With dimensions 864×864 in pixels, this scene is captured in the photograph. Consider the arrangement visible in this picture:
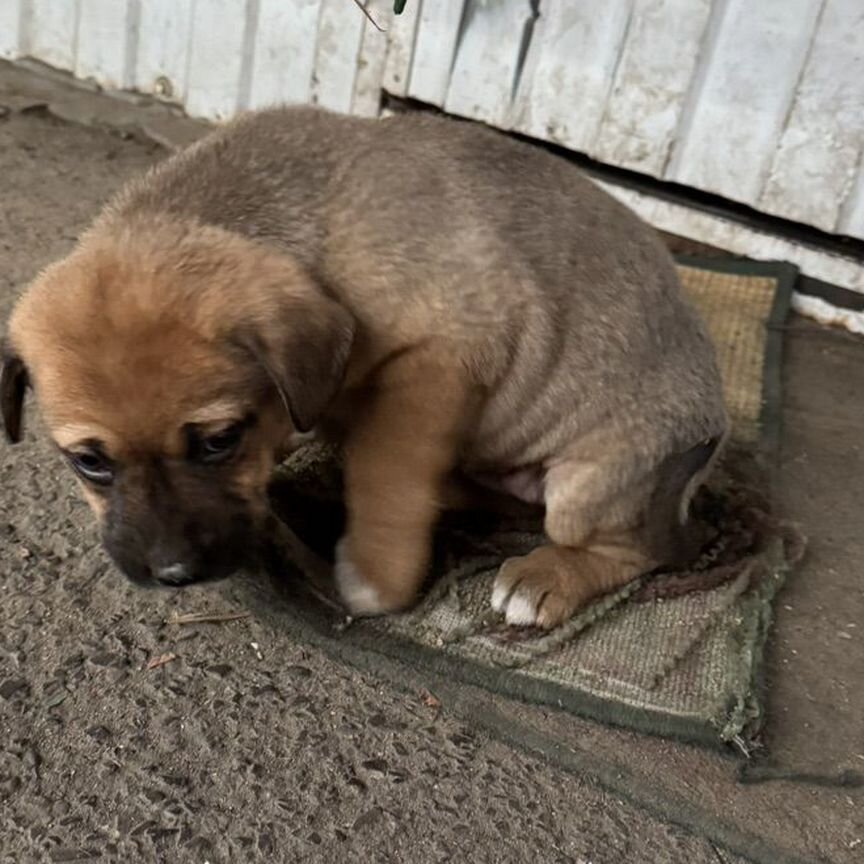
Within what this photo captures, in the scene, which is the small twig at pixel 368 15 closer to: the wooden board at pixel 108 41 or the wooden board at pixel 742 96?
the wooden board at pixel 108 41

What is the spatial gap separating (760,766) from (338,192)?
154cm

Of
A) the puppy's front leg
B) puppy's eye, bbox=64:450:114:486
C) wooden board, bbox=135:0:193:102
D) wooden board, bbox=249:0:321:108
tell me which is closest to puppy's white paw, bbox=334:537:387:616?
the puppy's front leg

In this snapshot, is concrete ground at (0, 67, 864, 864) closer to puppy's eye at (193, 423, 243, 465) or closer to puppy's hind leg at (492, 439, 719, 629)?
puppy's hind leg at (492, 439, 719, 629)

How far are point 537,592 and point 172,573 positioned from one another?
89cm

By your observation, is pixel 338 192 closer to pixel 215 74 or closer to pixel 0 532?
pixel 0 532

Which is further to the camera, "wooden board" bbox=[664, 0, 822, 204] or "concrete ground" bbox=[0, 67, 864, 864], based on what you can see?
"wooden board" bbox=[664, 0, 822, 204]

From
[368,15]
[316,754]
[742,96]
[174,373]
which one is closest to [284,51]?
[368,15]

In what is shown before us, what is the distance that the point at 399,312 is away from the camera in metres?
2.45

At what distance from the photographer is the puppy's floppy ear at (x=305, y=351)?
216 cm

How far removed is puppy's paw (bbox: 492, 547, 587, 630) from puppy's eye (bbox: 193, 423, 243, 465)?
793 mm

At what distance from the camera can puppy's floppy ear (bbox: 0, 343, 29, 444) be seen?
230 centimetres

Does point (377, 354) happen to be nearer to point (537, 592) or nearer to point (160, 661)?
point (537, 592)

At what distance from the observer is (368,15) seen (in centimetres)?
438

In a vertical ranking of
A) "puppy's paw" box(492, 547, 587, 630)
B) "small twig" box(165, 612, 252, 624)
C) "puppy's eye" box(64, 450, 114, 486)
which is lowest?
"small twig" box(165, 612, 252, 624)
